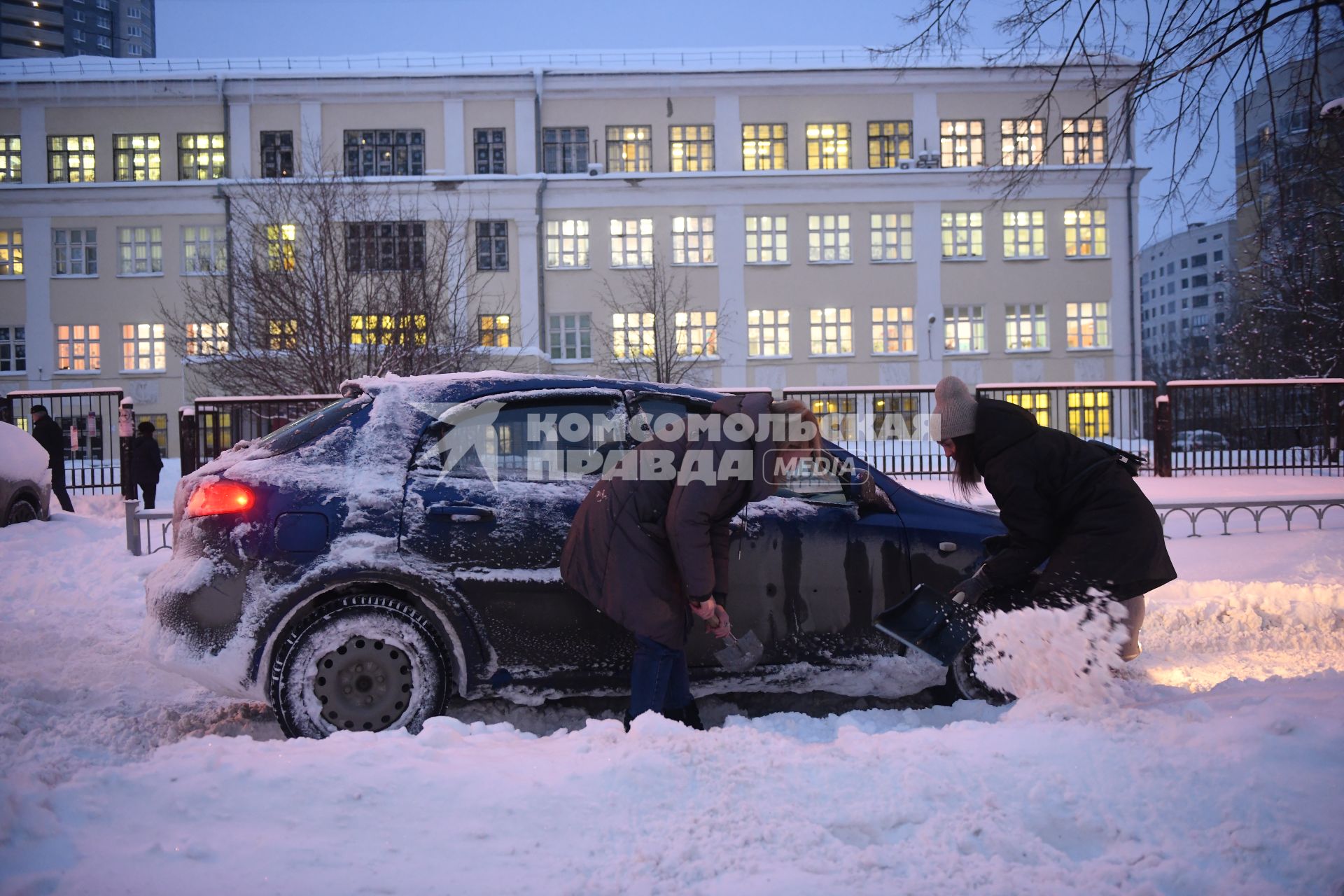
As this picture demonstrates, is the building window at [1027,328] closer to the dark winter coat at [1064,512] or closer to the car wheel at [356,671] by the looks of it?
the dark winter coat at [1064,512]

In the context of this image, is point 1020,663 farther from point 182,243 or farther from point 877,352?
point 182,243

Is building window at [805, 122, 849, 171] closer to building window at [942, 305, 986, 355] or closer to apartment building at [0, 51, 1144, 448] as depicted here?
apartment building at [0, 51, 1144, 448]

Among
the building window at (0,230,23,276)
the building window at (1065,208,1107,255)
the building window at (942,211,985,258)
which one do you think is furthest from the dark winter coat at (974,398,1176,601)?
the building window at (0,230,23,276)

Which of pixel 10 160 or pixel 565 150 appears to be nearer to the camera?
pixel 565 150

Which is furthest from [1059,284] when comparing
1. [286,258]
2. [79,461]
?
[79,461]

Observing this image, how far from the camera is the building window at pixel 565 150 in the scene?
34.2m

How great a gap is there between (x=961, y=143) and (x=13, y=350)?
3643cm

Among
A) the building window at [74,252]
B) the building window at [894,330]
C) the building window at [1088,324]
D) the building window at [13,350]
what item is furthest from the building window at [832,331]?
the building window at [13,350]

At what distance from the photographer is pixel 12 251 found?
34375mm

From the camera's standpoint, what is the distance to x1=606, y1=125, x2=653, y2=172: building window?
34375 mm

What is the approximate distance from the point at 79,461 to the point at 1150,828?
18.8m

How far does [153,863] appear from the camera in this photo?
275cm

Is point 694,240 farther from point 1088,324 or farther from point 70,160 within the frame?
point 70,160

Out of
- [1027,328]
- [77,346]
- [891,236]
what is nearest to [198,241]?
[77,346]
